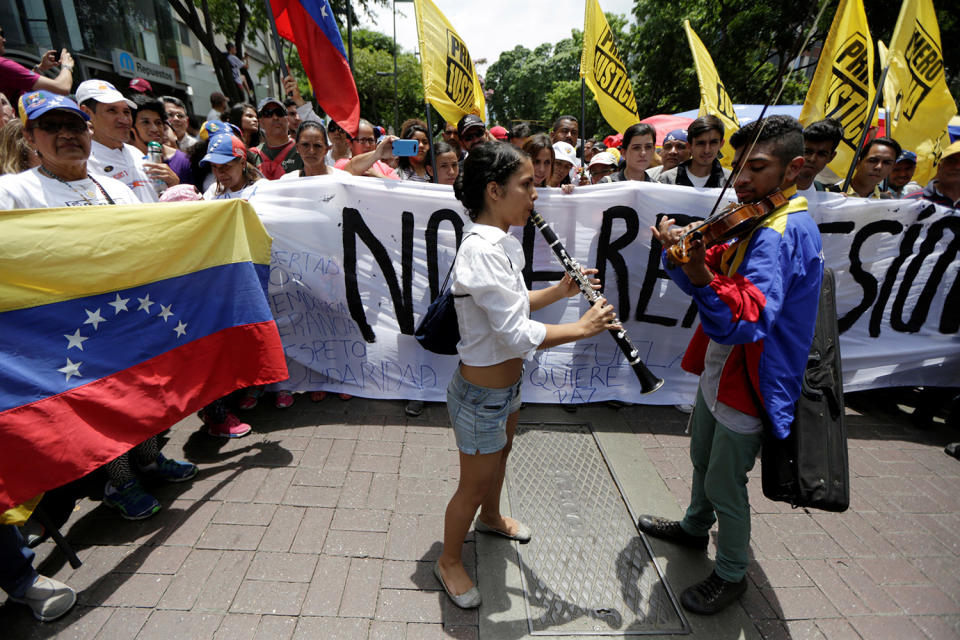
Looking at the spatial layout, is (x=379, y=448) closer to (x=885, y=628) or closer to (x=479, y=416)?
(x=479, y=416)

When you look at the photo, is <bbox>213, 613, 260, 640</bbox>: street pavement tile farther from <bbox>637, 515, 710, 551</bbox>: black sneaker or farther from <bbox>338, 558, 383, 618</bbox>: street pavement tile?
<bbox>637, 515, 710, 551</bbox>: black sneaker

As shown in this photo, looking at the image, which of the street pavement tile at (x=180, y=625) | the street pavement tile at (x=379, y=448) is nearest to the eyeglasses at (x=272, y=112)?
the street pavement tile at (x=379, y=448)

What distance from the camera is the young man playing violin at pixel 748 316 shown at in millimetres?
1618

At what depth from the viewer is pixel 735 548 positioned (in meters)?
2.11

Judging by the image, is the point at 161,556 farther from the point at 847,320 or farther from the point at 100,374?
the point at 847,320

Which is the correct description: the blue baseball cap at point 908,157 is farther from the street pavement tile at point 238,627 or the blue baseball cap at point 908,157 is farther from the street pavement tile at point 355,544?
the street pavement tile at point 238,627

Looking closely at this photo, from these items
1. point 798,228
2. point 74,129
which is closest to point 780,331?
point 798,228

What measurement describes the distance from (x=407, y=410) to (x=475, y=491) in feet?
5.80

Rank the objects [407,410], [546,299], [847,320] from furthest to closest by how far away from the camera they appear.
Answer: [847,320], [407,410], [546,299]

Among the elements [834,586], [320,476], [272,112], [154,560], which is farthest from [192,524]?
[272,112]

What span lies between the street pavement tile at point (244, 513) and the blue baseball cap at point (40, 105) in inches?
88.5

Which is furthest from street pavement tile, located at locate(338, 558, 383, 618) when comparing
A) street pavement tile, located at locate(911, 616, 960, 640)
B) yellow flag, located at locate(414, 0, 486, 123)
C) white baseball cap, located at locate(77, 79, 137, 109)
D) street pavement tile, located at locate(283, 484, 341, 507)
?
white baseball cap, located at locate(77, 79, 137, 109)

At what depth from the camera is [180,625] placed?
2.03 meters

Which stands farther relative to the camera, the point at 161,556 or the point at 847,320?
the point at 847,320
